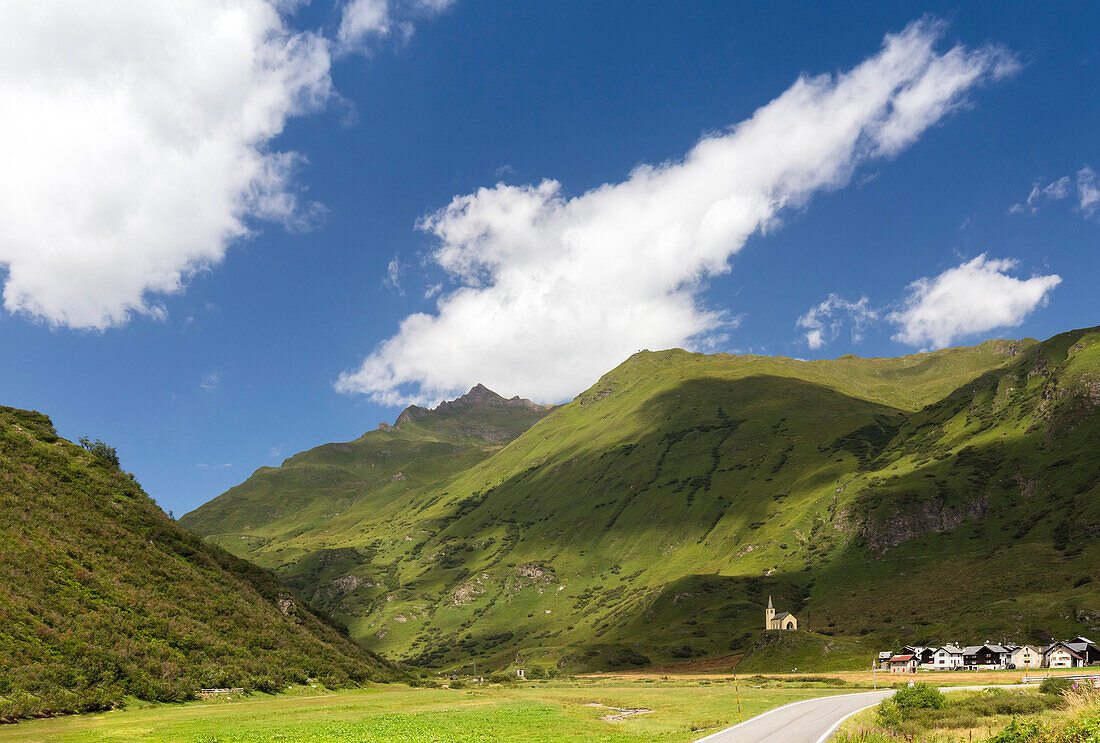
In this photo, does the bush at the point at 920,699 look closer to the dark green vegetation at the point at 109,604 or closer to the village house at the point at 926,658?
the dark green vegetation at the point at 109,604

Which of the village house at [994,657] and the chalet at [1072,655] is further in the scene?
the village house at [994,657]

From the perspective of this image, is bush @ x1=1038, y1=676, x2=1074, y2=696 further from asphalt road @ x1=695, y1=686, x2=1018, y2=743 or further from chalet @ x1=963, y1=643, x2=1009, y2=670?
chalet @ x1=963, y1=643, x2=1009, y2=670

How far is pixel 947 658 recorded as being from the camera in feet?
478

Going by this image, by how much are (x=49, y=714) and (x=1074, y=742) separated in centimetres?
5792

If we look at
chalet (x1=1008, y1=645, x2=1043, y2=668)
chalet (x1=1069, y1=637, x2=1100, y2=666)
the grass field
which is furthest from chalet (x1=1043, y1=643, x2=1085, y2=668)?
the grass field

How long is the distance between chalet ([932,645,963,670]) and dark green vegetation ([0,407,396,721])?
12457 cm

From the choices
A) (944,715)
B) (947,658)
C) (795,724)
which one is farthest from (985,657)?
(795,724)

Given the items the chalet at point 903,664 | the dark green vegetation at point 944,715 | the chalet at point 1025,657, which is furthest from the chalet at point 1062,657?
the dark green vegetation at point 944,715

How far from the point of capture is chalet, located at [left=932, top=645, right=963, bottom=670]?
144 m

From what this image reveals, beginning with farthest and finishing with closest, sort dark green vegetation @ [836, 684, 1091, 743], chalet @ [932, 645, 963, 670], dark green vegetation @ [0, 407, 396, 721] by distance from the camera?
chalet @ [932, 645, 963, 670], dark green vegetation @ [0, 407, 396, 721], dark green vegetation @ [836, 684, 1091, 743]

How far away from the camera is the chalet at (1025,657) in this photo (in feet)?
443

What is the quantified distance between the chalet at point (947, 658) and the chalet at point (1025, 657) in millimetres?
9678

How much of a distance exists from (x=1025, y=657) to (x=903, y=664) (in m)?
23.6

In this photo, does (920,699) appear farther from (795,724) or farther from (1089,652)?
(1089,652)
